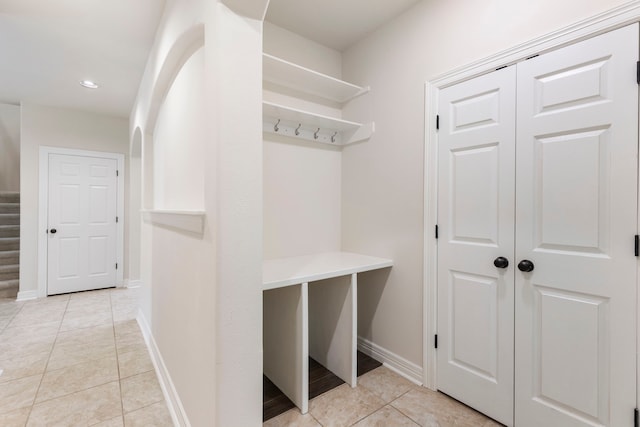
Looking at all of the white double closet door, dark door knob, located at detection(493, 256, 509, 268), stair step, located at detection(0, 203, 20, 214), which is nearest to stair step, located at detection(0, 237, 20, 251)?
stair step, located at detection(0, 203, 20, 214)

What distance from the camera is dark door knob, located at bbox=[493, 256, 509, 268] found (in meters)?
1.65

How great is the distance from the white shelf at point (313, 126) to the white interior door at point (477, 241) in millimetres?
755

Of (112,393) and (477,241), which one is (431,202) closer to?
(477,241)

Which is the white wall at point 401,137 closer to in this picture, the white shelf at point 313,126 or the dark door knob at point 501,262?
the white shelf at point 313,126

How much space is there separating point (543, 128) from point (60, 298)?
5632 mm

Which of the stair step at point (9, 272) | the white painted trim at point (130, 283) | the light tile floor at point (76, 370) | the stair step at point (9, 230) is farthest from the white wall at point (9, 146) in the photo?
the light tile floor at point (76, 370)

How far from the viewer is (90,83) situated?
3.31m

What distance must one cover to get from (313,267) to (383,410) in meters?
0.95

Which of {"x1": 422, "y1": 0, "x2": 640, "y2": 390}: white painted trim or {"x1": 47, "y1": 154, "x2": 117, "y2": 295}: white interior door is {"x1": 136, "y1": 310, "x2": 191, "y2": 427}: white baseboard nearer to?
{"x1": 422, "y1": 0, "x2": 640, "y2": 390}: white painted trim

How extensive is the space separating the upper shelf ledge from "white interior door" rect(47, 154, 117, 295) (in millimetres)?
3754

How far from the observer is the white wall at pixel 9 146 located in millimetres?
5281

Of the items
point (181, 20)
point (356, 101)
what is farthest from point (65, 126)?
point (356, 101)

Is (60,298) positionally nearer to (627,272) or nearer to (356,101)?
(356,101)

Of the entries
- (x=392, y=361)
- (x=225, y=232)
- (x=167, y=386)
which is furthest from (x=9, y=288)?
(x=392, y=361)
